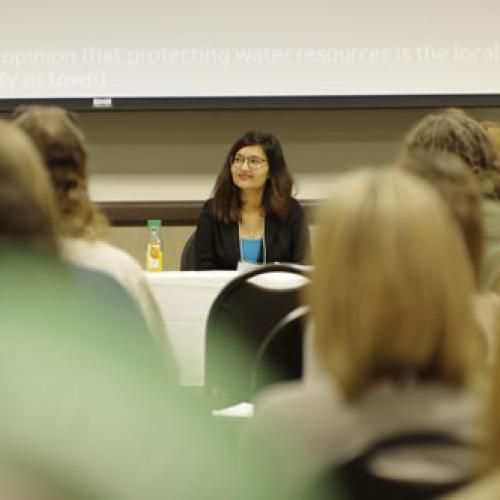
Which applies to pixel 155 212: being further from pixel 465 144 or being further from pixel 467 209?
pixel 467 209

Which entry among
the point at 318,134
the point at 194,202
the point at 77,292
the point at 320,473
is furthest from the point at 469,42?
the point at 320,473

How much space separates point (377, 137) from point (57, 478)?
4.50 m

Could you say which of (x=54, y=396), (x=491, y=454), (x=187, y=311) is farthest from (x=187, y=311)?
(x=491, y=454)

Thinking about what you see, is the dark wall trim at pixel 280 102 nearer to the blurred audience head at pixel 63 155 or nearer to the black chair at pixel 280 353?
the blurred audience head at pixel 63 155

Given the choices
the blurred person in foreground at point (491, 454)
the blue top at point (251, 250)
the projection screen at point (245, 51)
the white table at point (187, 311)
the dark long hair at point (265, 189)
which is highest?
the projection screen at point (245, 51)

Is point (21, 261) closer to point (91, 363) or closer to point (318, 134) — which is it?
point (91, 363)

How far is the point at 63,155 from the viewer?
2.50 meters

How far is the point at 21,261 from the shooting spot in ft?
5.82

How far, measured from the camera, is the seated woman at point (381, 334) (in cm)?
139

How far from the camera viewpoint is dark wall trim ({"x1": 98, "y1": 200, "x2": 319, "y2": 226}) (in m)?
5.89

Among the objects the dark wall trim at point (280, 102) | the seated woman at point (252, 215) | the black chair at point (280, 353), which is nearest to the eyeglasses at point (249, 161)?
the seated woman at point (252, 215)

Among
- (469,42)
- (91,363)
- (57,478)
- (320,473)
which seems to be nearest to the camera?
(320,473)

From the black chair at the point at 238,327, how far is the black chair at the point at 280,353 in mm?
316

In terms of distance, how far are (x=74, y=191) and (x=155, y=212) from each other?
339 cm
